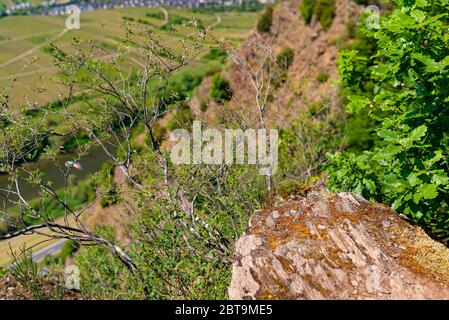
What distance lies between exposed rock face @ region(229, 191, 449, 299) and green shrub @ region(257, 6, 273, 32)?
122 feet

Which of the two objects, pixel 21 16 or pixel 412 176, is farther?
pixel 21 16

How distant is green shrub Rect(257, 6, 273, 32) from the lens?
41719 mm

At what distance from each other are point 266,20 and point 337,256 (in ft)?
127

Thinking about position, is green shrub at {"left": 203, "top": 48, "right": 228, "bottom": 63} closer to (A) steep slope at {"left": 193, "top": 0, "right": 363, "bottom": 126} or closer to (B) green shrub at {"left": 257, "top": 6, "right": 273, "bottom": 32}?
(A) steep slope at {"left": 193, "top": 0, "right": 363, "bottom": 126}

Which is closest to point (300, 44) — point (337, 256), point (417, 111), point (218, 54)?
point (218, 54)

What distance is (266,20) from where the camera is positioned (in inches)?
1651

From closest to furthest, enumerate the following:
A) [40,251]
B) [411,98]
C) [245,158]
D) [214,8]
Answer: [411,98] → [245,158] → [40,251] → [214,8]

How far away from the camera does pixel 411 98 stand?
662 centimetres

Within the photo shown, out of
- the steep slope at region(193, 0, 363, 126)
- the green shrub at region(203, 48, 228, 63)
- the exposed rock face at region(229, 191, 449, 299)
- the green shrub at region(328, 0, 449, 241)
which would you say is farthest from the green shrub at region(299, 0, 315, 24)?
the exposed rock face at region(229, 191, 449, 299)

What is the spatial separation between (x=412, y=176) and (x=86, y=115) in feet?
19.9

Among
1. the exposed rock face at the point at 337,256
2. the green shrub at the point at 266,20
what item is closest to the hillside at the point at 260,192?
the exposed rock face at the point at 337,256

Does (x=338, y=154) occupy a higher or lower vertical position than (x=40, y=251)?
higher

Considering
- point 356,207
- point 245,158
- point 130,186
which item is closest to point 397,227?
point 356,207
